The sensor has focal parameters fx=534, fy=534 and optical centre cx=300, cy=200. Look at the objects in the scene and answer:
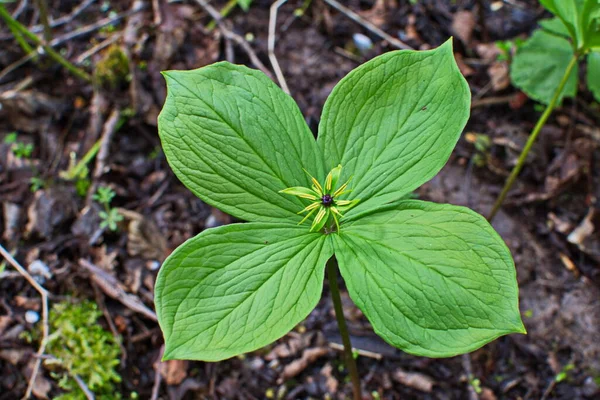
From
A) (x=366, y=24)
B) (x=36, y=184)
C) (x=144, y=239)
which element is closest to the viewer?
(x=144, y=239)

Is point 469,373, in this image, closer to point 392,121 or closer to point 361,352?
point 361,352

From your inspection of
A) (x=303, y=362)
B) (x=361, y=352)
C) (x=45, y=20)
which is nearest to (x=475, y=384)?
(x=361, y=352)

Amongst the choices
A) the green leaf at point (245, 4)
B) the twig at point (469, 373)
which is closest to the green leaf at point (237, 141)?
the twig at point (469, 373)

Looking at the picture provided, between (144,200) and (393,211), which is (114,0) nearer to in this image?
(144,200)

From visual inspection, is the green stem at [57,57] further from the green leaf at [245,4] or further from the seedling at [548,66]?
the seedling at [548,66]

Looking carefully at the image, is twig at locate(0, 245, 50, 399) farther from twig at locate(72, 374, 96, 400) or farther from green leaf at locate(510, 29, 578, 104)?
green leaf at locate(510, 29, 578, 104)

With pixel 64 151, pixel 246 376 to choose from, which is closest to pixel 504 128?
pixel 246 376
